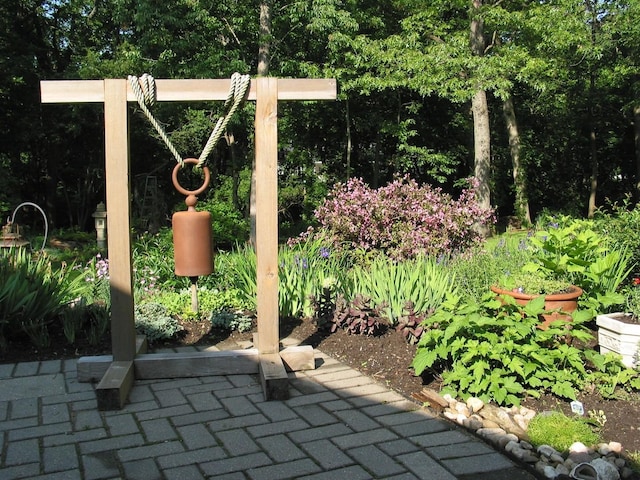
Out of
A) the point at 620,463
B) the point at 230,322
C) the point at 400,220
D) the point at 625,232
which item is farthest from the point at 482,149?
the point at 620,463

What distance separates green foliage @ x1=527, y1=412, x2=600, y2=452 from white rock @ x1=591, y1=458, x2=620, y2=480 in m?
0.27

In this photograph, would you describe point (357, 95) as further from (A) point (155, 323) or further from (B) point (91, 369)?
(B) point (91, 369)

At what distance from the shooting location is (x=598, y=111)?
56.5ft

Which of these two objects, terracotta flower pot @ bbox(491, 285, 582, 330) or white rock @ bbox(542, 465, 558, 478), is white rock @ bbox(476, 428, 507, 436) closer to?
white rock @ bbox(542, 465, 558, 478)

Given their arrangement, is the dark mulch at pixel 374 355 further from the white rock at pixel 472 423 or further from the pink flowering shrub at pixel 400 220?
the pink flowering shrub at pixel 400 220

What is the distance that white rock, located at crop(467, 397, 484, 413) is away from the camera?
333 centimetres

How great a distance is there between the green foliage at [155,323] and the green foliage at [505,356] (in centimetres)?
213

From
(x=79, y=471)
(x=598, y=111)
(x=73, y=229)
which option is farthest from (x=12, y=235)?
(x=598, y=111)

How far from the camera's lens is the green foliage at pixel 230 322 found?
4992 mm

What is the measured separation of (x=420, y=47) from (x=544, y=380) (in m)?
9.78

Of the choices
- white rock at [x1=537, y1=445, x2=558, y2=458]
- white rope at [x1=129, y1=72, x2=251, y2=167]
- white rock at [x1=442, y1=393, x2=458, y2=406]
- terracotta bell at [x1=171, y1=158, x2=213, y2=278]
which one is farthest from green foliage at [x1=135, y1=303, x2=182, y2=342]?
white rock at [x1=537, y1=445, x2=558, y2=458]

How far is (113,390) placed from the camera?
342 cm

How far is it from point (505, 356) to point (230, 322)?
2.44 meters

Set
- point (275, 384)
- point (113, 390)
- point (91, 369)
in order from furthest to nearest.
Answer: point (91, 369), point (275, 384), point (113, 390)
